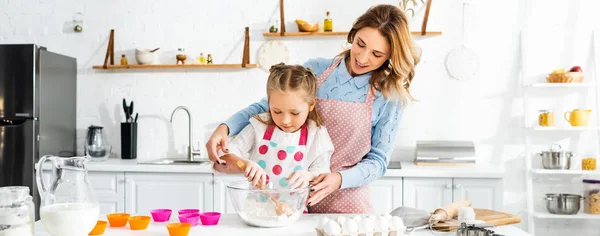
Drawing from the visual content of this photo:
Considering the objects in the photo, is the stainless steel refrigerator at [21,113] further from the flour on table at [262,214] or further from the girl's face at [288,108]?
the flour on table at [262,214]

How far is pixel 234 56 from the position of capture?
437 centimetres

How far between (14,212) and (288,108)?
3.01ft

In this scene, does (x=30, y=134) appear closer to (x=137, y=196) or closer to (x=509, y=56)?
(x=137, y=196)

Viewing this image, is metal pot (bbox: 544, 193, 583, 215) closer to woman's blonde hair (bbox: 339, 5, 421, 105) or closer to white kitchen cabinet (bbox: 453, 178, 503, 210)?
white kitchen cabinet (bbox: 453, 178, 503, 210)

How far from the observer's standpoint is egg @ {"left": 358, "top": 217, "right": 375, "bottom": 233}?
154cm

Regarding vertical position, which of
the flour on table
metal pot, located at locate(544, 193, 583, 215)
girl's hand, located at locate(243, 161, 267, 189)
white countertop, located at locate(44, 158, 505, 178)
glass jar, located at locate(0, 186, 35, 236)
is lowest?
metal pot, located at locate(544, 193, 583, 215)

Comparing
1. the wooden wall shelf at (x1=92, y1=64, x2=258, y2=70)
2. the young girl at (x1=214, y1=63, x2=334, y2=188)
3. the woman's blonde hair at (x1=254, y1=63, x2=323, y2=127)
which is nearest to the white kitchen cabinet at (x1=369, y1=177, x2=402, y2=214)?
the wooden wall shelf at (x1=92, y1=64, x2=258, y2=70)

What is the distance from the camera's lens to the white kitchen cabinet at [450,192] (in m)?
3.63

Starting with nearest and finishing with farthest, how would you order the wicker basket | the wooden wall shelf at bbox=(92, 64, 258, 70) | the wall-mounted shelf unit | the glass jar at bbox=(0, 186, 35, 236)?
the glass jar at bbox=(0, 186, 35, 236), the wicker basket, the wall-mounted shelf unit, the wooden wall shelf at bbox=(92, 64, 258, 70)

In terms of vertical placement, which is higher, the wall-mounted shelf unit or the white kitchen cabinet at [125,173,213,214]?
the wall-mounted shelf unit

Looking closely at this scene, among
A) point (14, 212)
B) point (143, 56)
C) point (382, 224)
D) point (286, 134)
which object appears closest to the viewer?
point (14, 212)

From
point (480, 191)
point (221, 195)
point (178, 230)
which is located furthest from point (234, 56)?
point (178, 230)

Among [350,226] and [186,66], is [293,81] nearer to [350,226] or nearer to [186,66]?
[350,226]

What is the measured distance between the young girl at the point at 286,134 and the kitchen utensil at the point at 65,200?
0.57 metres
